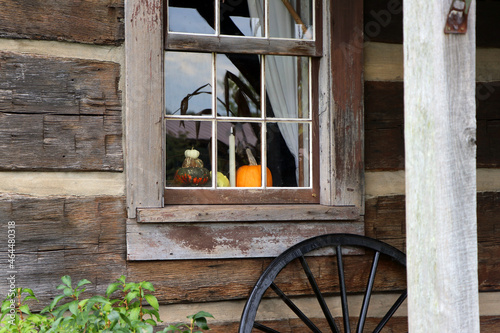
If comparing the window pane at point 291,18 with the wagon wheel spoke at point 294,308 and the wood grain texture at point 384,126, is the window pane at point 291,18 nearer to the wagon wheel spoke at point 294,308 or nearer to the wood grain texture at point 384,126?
the wood grain texture at point 384,126

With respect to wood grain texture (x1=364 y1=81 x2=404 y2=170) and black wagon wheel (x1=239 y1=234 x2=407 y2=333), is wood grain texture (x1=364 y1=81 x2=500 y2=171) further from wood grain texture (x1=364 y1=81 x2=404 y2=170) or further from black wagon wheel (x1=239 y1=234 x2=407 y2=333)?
black wagon wheel (x1=239 y1=234 x2=407 y2=333)

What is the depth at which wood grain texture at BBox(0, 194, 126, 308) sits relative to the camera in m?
2.09

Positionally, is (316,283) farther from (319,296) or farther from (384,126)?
(384,126)

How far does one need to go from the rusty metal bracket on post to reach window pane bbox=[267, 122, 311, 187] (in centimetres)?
115

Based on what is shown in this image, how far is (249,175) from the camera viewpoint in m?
2.42

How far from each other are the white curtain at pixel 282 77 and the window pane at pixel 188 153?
374mm

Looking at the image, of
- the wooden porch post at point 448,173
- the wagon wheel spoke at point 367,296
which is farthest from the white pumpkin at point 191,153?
the wooden porch post at point 448,173

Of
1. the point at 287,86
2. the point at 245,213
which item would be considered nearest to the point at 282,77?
the point at 287,86

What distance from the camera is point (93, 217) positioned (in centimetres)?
217

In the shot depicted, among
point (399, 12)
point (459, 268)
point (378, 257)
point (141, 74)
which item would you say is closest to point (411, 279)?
point (459, 268)

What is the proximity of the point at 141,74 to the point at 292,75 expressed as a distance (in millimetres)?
758

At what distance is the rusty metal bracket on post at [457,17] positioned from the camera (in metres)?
1.39

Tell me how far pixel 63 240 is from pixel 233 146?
0.88 meters

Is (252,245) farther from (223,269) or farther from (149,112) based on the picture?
(149,112)
